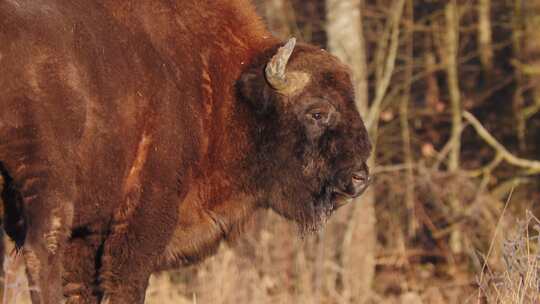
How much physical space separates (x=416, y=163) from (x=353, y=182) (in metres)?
9.12

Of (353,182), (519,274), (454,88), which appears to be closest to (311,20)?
(454,88)

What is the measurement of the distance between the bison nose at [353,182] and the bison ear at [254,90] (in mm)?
810

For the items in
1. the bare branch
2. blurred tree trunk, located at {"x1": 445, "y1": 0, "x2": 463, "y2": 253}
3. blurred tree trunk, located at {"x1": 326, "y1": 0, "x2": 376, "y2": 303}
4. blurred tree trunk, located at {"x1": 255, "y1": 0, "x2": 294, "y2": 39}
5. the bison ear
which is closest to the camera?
the bison ear

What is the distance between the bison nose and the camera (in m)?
7.34

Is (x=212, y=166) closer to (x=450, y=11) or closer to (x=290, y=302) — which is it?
(x=290, y=302)

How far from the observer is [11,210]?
577cm

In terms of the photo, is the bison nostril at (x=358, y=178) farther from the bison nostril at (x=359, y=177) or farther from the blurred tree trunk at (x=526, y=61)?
the blurred tree trunk at (x=526, y=61)

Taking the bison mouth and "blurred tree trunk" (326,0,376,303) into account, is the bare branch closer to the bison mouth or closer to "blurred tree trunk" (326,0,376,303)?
"blurred tree trunk" (326,0,376,303)

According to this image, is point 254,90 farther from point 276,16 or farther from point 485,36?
point 485,36

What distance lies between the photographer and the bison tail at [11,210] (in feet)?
18.0

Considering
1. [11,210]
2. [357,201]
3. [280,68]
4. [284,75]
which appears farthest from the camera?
[357,201]

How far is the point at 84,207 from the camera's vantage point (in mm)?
6230

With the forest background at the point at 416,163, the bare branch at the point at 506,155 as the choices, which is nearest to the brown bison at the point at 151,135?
the forest background at the point at 416,163

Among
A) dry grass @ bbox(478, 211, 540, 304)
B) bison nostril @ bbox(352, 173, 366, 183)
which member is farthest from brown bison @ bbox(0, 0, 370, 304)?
dry grass @ bbox(478, 211, 540, 304)
